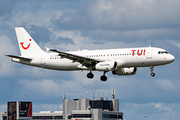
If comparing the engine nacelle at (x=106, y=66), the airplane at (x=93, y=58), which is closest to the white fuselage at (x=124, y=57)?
the airplane at (x=93, y=58)

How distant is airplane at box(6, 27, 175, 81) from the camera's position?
291 ft

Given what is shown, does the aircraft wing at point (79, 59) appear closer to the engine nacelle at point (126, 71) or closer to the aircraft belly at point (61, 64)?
the aircraft belly at point (61, 64)

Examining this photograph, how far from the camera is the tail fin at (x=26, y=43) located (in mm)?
101000

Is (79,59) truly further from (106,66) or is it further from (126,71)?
(126,71)

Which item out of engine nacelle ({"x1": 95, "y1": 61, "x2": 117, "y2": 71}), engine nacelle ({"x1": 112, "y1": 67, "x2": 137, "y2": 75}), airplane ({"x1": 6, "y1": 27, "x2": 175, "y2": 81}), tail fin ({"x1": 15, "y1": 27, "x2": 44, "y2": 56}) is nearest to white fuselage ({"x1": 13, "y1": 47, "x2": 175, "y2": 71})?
airplane ({"x1": 6, "y1": 27, "x2": 175, "y2": 81})

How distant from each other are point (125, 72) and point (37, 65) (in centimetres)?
1989

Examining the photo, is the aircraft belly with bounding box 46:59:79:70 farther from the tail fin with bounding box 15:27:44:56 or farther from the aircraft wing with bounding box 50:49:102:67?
the tail fin with bounding box 15:27:44:56

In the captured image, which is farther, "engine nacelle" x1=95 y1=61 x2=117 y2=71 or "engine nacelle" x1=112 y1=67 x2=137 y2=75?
"engine nacelle" x1=112 y1=67 x2=137 y2=75

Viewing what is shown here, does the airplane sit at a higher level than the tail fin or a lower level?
lower

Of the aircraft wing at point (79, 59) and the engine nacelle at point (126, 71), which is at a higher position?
the aircraft wing at point (79, 59)

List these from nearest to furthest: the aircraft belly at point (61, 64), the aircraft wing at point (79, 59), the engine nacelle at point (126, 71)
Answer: the aircraft wing at point (79, 59)
the aircraft belly at point (61, 64)
the engine nacelle at point (126, 71)

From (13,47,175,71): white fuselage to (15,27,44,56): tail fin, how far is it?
5429 millimetres

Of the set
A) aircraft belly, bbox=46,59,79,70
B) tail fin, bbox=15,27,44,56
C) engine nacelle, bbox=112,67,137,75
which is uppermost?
tail fin, bbox=15,27,44,56

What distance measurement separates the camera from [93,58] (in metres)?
92.7
